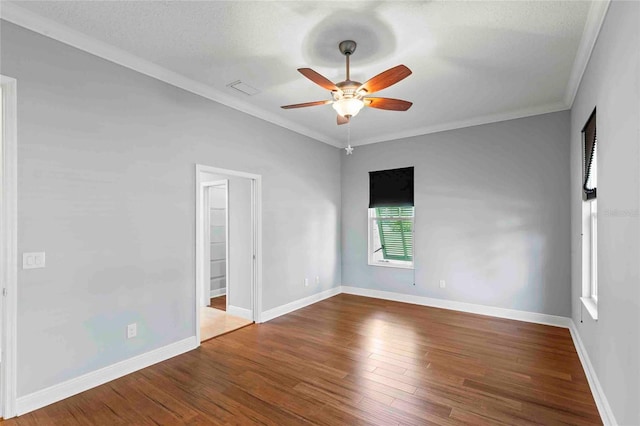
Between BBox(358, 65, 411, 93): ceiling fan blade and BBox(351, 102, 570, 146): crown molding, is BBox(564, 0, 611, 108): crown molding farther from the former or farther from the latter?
BBox(358, 65, 411, 93): ceiling fan blade

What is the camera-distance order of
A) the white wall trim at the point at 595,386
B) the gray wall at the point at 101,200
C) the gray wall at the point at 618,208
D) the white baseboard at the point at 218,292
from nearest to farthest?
the gray wall at the point at 618,208 < the white wall trim at the point at 595,386 < the gray wall at the point at 101,200 < the white baseboard at the point at 218,292

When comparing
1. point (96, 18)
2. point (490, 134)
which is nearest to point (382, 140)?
point (490, 134)

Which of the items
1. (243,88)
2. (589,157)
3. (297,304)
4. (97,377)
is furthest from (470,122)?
(97,377)

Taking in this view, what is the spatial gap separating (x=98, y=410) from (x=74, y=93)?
8.08 feet

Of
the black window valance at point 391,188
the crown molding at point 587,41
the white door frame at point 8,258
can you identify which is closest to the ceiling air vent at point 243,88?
the white door frame at point 8,258

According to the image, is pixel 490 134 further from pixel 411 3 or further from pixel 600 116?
pixel 411 3

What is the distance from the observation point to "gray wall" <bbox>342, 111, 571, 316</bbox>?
4133 millimetres

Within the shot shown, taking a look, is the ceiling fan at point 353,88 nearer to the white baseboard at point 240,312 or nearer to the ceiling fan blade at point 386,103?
the ceiling fan blade at point 386,103

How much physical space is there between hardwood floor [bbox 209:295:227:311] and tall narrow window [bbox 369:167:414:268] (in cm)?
262

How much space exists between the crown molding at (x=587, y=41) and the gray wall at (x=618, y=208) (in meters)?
0.07

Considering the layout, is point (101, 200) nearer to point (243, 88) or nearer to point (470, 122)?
point (243, 88)

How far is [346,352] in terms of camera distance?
11.0 ft

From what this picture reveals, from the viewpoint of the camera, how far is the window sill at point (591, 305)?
8.49 ft

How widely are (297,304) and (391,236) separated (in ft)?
6.55
